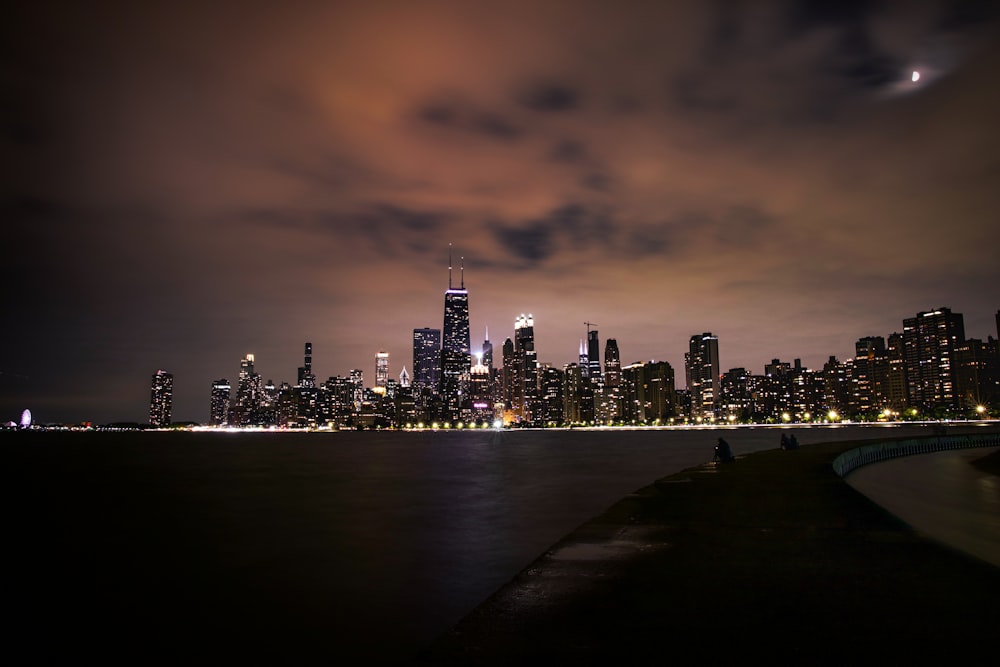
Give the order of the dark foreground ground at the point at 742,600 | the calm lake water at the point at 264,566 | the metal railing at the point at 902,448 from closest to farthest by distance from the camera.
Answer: the dark foreground ground at the point at 742,600, the calm lake water at the point at 264,566, the metal railing at the point at 902,448

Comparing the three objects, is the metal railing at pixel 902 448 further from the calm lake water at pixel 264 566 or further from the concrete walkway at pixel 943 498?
the calm lake water at pixel 264 566

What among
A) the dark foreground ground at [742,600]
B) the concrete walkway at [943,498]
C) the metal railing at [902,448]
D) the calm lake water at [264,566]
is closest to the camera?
the dark foreground ground at [742,600]

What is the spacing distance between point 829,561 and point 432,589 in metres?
8.73

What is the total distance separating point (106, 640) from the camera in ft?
38.7

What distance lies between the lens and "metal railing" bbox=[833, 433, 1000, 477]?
43.2 m

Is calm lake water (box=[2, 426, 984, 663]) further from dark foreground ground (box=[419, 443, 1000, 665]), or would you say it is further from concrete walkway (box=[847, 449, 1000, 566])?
concrete walkway (box=[847, 449, 1000, 566])

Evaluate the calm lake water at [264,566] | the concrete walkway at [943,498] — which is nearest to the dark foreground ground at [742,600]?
the concrete walkway at [943,498]

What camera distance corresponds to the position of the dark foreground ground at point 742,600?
647cm

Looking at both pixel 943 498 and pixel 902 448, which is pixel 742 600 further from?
pixel 902 448

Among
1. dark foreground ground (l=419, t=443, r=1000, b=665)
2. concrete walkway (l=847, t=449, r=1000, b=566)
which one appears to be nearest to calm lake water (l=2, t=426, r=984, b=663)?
dark foreground ground (l=419, t=443, r=1000, b=665)

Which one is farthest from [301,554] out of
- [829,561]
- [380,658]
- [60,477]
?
[60,477]

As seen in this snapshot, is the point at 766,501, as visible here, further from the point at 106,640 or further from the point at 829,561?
the point at 106,640

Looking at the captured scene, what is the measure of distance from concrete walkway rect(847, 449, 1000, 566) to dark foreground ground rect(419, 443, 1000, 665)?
2778mm

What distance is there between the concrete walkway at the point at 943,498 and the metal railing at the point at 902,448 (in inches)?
41.0
